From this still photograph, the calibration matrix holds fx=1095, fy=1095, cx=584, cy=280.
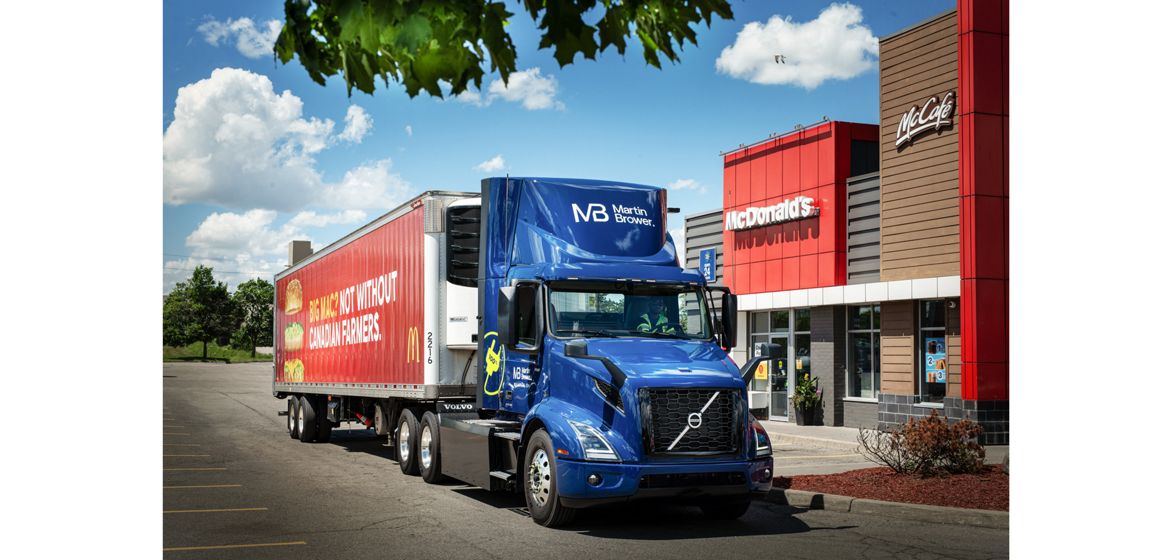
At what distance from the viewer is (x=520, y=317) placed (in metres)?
11.5

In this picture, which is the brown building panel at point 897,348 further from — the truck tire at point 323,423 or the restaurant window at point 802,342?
the truck tire at point 323,423

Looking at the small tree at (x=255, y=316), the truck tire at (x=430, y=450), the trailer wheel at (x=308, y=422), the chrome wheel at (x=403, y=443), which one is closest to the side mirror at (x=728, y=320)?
the truck tire at (x=430, y=450)

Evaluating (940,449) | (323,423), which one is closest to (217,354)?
(323,423)

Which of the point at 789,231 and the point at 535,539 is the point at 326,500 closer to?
the point at 535,539

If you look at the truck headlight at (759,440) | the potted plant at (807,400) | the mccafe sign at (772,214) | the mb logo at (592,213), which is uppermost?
the mccafe sign at (772,214)

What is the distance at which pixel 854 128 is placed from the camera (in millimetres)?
A: 24828

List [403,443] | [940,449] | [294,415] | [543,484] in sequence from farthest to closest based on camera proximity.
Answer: [294,415]
[403,443]
[940,449]
[543,484]

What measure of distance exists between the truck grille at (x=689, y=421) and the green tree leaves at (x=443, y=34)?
17.1 feet

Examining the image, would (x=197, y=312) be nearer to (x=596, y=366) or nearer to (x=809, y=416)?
(x=596, y=366)

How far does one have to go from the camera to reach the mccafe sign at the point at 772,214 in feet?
82.9

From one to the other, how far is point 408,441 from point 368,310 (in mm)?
2801
